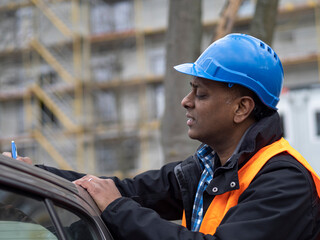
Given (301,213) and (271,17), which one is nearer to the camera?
(301,213)

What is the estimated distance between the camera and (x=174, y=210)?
2502 mm

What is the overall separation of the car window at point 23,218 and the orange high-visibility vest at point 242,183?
707mm

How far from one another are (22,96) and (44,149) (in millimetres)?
2835

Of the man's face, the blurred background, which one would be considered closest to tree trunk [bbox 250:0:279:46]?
the man's face

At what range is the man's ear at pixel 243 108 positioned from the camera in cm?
221

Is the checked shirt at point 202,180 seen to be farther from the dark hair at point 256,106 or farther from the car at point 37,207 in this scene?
the car at point 37,207

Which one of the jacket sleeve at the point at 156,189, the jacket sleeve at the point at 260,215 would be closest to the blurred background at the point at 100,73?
the jacket sleeve at the point at 156,189

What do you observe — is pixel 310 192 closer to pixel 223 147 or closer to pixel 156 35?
pixel 223 147

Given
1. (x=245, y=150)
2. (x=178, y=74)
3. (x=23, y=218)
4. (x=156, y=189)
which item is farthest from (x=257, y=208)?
(x=178, y=74)

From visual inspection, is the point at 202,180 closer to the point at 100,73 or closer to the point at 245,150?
the point at 245,150

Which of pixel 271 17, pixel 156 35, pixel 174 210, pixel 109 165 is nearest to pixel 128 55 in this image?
pixel 156 35

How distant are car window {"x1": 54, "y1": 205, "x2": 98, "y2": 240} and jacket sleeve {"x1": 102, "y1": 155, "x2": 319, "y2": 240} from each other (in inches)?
4.2

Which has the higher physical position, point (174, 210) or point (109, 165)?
point (174, 210)

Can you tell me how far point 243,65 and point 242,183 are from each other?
562mm
